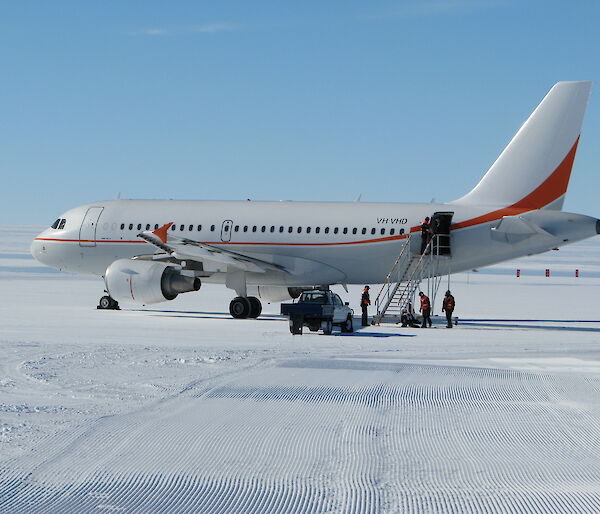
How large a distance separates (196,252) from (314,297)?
5801mm

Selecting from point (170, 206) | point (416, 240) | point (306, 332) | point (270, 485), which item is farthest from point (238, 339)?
point (270, 485)

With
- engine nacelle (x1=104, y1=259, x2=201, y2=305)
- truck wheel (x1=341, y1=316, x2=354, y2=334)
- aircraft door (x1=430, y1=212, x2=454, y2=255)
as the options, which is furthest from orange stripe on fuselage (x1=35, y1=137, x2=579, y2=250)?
truck wheel (x1=341, y1=316, x2=354, y2=334)

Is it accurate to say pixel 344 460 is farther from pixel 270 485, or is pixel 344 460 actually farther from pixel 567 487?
pixel 567 487

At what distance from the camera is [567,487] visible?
8891mm

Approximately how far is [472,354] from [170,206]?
57.7ft

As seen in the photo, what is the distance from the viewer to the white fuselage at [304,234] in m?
31.3

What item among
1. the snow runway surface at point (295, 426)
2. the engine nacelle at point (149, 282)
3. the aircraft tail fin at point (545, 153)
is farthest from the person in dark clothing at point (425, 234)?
the snow runway surface at point (295, 426)

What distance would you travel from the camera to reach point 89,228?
36219 millimetres

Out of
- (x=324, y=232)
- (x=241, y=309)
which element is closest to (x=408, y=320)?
(x=324, y=232)

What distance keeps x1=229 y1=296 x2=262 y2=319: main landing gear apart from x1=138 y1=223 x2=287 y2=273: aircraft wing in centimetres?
107

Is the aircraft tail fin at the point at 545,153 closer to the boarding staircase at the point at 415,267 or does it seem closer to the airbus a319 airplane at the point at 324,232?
the airbus a319 airplane at the point at 324,232

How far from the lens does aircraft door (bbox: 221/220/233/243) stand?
34500 mm

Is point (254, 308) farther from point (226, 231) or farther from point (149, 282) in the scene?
point (149, 282)

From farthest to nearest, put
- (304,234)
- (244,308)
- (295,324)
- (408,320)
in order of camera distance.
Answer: (304,234), (244,308), (408,320), (295,324)
